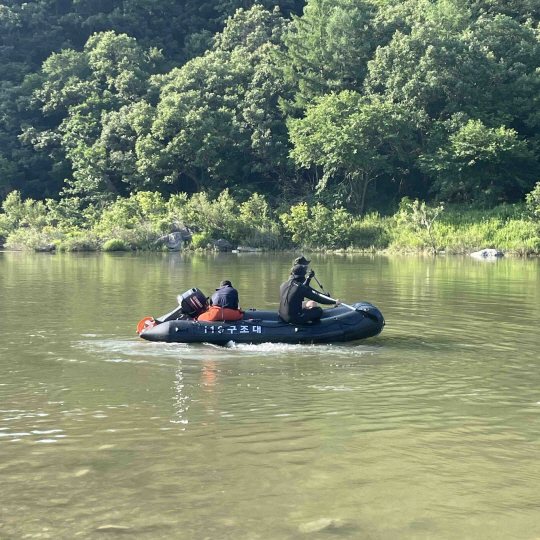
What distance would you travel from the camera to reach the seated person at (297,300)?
452 inches

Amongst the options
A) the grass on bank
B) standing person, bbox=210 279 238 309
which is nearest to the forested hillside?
the grass on bank

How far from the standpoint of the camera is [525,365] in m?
9.84

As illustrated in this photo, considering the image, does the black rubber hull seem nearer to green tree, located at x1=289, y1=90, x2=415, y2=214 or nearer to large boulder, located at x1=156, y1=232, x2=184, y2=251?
green tree, located at x1=289, y1=90, x2=415, y2=214

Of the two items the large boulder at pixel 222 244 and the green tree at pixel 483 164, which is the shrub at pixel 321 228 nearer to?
the large boulder at pixel 222 244

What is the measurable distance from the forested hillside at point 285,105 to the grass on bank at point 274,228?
3156 millimetres

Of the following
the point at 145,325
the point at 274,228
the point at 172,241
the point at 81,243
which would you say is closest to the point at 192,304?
the point at 145,325

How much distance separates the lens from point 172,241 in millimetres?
45531

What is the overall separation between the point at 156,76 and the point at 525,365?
5575 centimetres

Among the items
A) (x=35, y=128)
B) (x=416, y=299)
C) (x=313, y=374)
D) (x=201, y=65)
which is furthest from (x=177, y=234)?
(x=313, y=374)

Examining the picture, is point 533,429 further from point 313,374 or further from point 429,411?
point 313,374

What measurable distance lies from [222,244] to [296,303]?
3457 cm

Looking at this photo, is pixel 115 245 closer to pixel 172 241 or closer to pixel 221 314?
pixel 172 241

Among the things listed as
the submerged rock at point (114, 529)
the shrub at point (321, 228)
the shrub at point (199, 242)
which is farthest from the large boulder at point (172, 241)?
the submerged rock at point (114, 529)

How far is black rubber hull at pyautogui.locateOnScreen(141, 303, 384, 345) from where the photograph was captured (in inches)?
446
